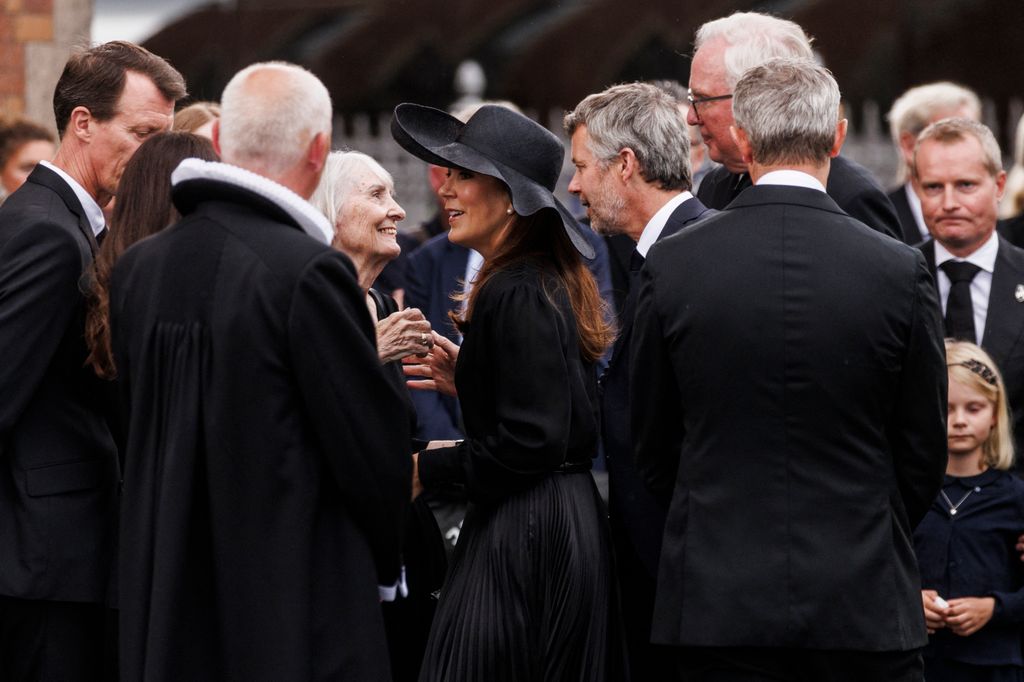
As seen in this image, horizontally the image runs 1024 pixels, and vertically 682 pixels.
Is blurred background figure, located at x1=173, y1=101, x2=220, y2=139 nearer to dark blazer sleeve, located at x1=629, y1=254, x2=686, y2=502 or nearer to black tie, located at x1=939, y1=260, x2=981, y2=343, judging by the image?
dark blazer sleeve, located at x1=629, y1=254, x2=686, y2=502

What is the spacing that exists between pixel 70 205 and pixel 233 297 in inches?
42.7

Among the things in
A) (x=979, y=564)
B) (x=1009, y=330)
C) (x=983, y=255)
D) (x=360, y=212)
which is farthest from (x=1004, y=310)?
(x=360, y=212)

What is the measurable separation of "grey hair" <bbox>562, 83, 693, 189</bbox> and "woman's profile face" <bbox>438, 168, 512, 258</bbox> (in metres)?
0.36

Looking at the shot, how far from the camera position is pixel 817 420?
329cm

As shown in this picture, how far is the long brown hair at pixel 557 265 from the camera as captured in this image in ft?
13.0

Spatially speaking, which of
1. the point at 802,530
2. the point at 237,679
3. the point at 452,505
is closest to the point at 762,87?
Result: the point at 802,530

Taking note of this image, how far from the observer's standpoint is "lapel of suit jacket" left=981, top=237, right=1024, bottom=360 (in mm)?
5074

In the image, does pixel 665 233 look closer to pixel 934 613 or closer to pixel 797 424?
pixel 797 424

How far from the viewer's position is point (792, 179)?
3451 millimetres

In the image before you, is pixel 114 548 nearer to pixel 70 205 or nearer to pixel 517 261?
pixel 70 205

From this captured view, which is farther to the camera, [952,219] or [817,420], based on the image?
[952,219]

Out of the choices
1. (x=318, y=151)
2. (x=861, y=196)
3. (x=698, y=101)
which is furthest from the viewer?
(x=698, y=101)

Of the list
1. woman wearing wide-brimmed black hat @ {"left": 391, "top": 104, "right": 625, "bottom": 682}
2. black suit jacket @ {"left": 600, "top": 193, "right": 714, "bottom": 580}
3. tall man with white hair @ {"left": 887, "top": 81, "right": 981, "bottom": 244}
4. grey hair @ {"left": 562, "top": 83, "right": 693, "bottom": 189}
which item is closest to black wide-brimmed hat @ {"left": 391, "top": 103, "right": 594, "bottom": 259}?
woman wearing wide-brimmed black hat @ {"left": 391, "top": 104, "right": 625, "bottom": 682}

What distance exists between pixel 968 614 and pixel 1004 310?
1.12 m
